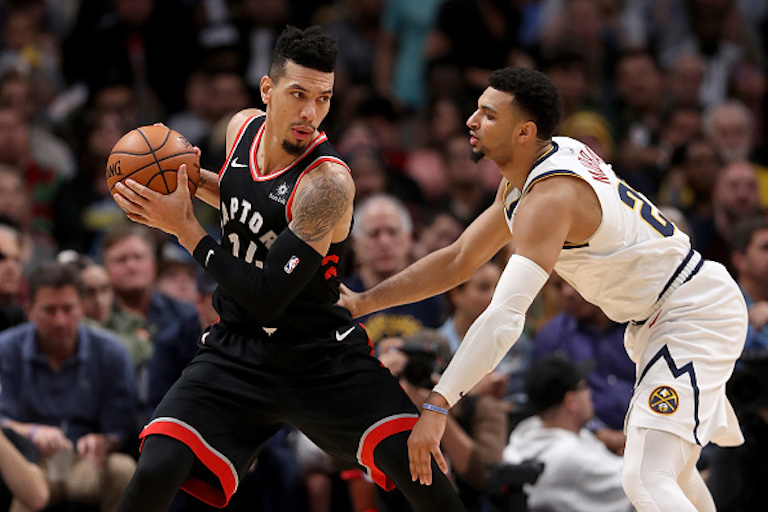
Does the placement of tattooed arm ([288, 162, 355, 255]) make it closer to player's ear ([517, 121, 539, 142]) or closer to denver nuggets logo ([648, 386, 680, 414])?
player's ear ([517, 121, 539, 142])

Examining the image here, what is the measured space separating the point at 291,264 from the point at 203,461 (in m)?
0.94

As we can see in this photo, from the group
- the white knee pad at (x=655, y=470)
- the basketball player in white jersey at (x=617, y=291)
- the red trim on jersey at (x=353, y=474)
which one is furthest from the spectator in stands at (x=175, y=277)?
the white knee pad at (x=655, y=470)

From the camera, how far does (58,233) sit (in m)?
10.1

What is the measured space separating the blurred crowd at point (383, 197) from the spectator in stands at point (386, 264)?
0.8 inches

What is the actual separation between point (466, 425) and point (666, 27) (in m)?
7.45

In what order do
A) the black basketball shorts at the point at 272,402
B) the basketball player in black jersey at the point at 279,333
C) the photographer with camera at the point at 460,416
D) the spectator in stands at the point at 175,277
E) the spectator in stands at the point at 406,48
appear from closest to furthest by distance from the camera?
the basketball player in black jersey at the point at 279,333, the black basketball shorts at the point at 272,402, the photographer with camera at the point at 460,416, the spectator in stands at the point at 175,277, the spectator in stands at the point at 406,48

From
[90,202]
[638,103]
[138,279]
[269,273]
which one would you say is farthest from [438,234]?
[269,273]

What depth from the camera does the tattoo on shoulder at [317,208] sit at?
4.83 m

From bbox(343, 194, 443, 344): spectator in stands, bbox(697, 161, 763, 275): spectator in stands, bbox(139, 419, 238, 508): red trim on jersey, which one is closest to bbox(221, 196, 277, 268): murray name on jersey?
bbox(139, 419, 238, 508): red trim on jersey

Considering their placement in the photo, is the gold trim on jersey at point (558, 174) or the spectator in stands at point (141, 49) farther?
the spectator in stands at point (141, 49)

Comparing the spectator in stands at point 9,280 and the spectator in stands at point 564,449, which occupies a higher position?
the spectator in stands at point 9,280

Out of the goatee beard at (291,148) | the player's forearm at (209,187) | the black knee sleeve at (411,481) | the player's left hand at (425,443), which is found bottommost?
the black knee sleeve at (411,481)

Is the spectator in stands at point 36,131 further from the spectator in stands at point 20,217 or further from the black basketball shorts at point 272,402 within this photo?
the black basketball shorts at point 272,402

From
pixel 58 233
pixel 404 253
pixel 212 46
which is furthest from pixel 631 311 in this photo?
pixel 212 46
